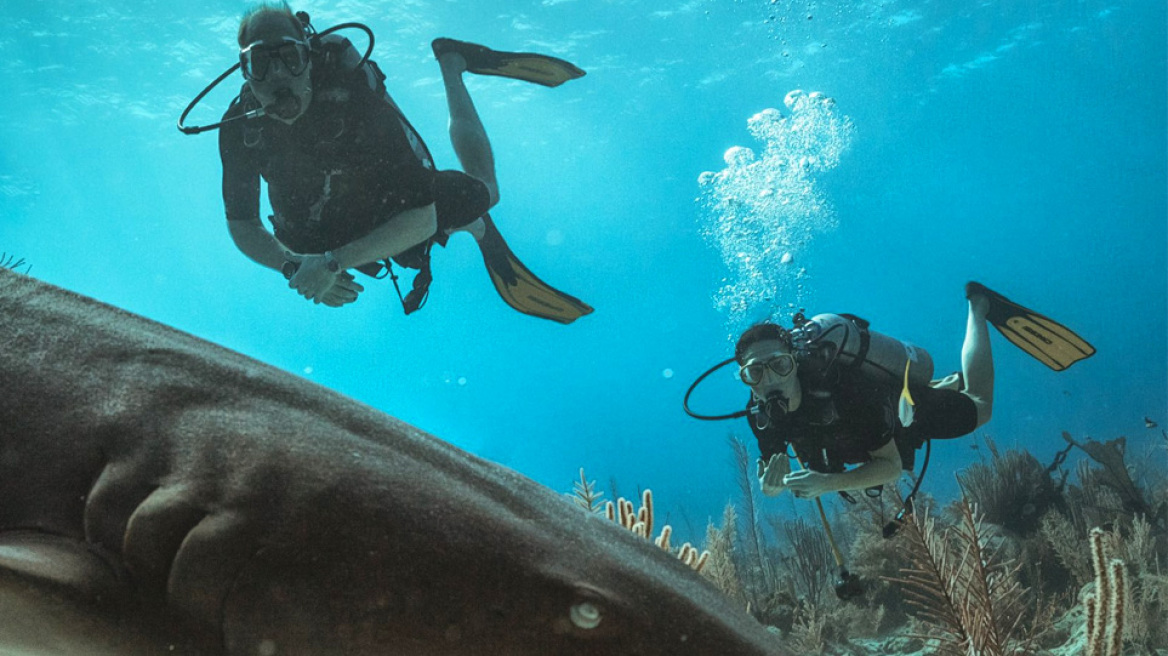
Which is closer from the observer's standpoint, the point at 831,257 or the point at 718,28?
the point at 718,28

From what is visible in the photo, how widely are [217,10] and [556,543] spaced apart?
2904cm

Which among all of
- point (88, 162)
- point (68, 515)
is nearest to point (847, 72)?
point (68, 515)

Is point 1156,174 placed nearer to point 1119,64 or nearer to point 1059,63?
point 1119,64

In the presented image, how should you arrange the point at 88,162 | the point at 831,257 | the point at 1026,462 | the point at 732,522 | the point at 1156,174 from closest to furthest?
the point at 1026,462 → the point at 732,522 → the point at 88,162 → the point at 1156,174 → the point at 831,257

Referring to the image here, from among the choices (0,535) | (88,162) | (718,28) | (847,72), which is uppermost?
(847,72)

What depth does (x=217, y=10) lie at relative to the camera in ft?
78.0

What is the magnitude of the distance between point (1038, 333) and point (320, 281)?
25.4 feet

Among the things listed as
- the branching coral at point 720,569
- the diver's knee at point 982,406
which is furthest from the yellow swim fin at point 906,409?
the branching coral at point 720,569

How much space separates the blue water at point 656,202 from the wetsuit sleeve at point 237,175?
198cm

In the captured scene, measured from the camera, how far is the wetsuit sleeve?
4.98m

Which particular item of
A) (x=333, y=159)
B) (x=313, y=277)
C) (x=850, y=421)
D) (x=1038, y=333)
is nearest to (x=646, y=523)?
(x=313, y=277)

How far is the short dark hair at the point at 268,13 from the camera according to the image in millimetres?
4892

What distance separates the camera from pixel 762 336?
6.31m

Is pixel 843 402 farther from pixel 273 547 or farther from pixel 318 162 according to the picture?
pixel 273 547
